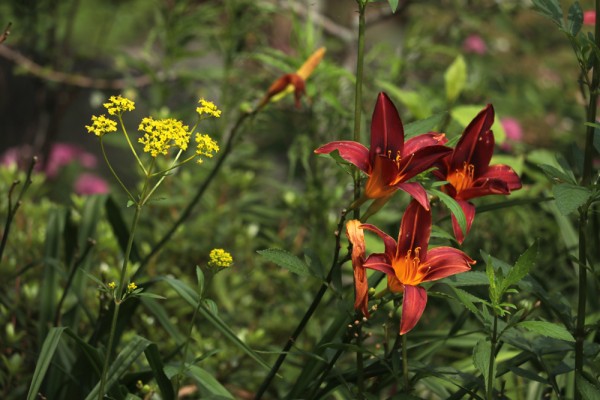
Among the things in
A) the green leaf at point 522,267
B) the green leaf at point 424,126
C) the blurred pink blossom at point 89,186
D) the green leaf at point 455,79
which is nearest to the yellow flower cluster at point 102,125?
the green leaf at point 424,126

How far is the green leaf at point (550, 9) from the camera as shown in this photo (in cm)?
125

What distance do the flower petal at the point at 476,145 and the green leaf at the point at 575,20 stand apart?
16cm

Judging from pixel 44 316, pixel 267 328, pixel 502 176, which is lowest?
pixel 267 328

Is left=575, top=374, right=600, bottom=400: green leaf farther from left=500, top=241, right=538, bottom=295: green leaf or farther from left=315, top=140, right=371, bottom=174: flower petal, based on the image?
left=315, top=140, right=371, bottom=174: flower petal

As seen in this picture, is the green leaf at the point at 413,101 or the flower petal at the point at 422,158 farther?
the green leaf at the point at 413,101

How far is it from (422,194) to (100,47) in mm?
2627

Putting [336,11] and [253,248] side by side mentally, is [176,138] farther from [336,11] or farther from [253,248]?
[336,11]

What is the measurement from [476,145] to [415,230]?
0.57 feet

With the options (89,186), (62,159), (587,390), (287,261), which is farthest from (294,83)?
(62,159)

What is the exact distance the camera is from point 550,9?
127cm

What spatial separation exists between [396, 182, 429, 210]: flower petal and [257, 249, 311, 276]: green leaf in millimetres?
172

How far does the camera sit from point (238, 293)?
2320mm

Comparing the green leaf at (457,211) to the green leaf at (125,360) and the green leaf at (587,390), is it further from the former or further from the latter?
the green leaf at (125,360)

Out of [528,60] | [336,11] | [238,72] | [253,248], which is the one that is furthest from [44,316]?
[528,60]
